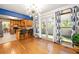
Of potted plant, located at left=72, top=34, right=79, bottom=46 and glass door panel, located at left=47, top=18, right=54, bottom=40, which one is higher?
glass door panel, located at left=47, top=18, right=54, bottom=40

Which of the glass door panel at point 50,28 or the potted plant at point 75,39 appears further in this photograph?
the glass door panel at point 50,28

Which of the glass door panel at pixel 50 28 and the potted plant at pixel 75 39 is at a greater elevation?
the glass door panel at pixel 50 28

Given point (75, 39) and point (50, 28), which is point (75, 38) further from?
point (50, 28)

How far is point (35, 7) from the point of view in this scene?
9.93 feet

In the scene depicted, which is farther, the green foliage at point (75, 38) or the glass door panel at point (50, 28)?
the glass door panel at point (50, 28)

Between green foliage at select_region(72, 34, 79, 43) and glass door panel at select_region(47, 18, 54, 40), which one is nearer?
green foliage at select_region(72, 34, 79, 43)

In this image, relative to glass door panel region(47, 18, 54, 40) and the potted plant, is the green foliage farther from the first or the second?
glass door panel region(47, 18, 54, 40)

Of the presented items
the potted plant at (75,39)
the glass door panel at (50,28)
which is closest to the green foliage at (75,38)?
the potted plant at (75,39)

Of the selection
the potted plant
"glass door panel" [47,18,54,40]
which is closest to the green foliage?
the potted plant

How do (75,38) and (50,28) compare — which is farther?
(50,28)

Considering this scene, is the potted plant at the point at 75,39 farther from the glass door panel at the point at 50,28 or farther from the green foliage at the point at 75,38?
the glass door panel at the point at 50,28

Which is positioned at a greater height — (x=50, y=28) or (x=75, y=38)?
(x=50, y=28)

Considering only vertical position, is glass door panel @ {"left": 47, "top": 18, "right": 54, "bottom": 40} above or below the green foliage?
above

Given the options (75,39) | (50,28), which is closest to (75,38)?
(75,39)
